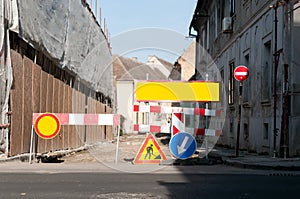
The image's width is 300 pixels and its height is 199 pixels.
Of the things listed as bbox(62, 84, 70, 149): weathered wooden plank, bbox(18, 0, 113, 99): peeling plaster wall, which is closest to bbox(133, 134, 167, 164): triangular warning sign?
bbox(18, 0, 113, 99): peeling plaster wall

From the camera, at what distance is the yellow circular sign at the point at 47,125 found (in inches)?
486

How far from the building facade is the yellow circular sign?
6.17 m

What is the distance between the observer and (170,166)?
40.3 feet

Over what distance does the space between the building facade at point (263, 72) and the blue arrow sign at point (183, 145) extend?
11.4 feet

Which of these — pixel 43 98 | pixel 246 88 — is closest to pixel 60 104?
pixel 43 98

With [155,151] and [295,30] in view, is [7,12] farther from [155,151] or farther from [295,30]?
[295,30]

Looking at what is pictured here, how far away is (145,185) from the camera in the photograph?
27.9 ft

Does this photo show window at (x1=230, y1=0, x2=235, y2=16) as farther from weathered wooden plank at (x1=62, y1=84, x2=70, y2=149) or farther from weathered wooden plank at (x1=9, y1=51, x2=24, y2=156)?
weathered wooden plank at (x1=9, y1=51, x2=24, y2=156)

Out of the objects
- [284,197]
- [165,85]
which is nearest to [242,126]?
[165,85]

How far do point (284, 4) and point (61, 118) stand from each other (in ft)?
23.2

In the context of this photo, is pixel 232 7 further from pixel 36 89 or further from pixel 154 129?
pixel 154 129

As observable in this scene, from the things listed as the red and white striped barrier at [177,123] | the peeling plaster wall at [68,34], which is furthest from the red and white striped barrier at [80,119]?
the peeling plaster wall at [68,34]

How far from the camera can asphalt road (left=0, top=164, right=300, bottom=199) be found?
7.49 metres

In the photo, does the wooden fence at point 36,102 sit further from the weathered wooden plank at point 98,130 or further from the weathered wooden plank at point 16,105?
the weathered wooden plank at point 98,130
